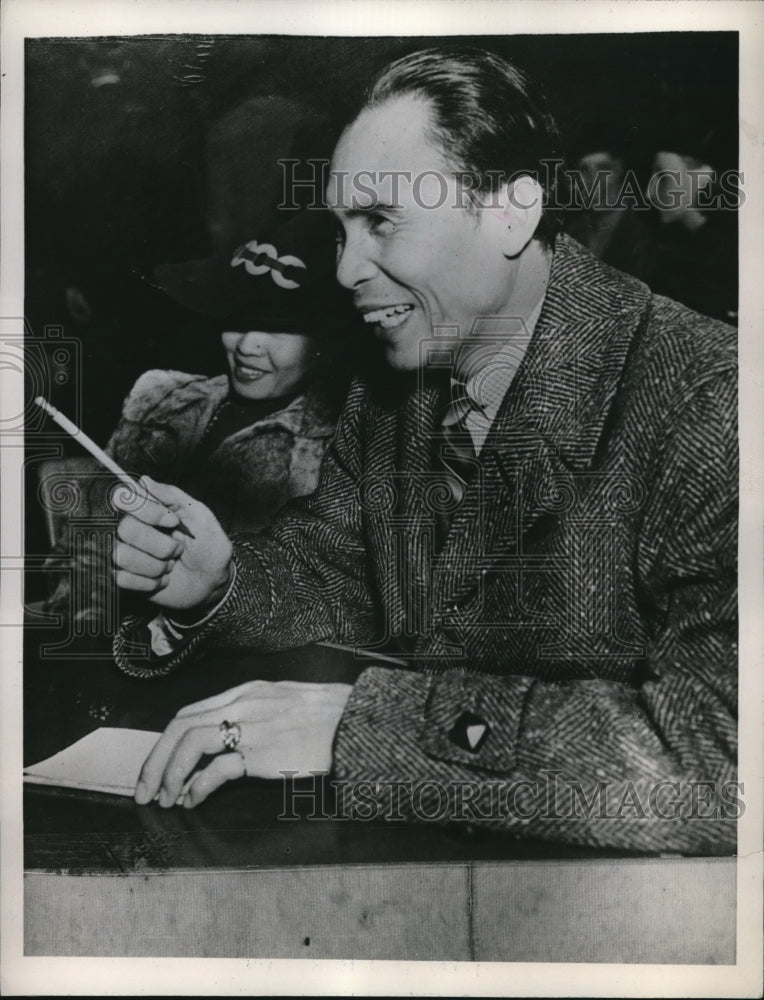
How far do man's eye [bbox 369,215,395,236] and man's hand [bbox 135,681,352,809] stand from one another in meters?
0.99

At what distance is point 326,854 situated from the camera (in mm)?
2154

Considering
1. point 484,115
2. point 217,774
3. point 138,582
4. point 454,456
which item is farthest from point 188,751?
point 484,115

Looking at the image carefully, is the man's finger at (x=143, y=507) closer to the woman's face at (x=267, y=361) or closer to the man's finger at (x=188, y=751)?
the woman's face at (x=267, y=361)

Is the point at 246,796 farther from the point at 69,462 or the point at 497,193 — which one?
the point at 497,193

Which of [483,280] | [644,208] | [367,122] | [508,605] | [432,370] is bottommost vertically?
[508,605]

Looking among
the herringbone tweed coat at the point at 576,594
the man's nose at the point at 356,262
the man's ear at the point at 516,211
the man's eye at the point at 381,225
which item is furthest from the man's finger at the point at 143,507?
the man's ear at the point at 516,211

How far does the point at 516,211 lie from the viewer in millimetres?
2115

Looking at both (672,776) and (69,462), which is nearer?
(672,776)

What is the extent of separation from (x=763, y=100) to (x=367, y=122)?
34.0 inches

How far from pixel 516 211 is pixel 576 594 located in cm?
83

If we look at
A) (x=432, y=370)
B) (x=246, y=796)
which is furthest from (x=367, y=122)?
(x=246, y=796)

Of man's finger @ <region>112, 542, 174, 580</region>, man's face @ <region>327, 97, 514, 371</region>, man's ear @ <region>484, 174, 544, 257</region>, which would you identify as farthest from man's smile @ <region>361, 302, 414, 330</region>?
man's finger @ <region>112, 542, 174, 580</region>

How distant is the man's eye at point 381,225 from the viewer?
2.13 m

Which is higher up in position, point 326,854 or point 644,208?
point 644,208
